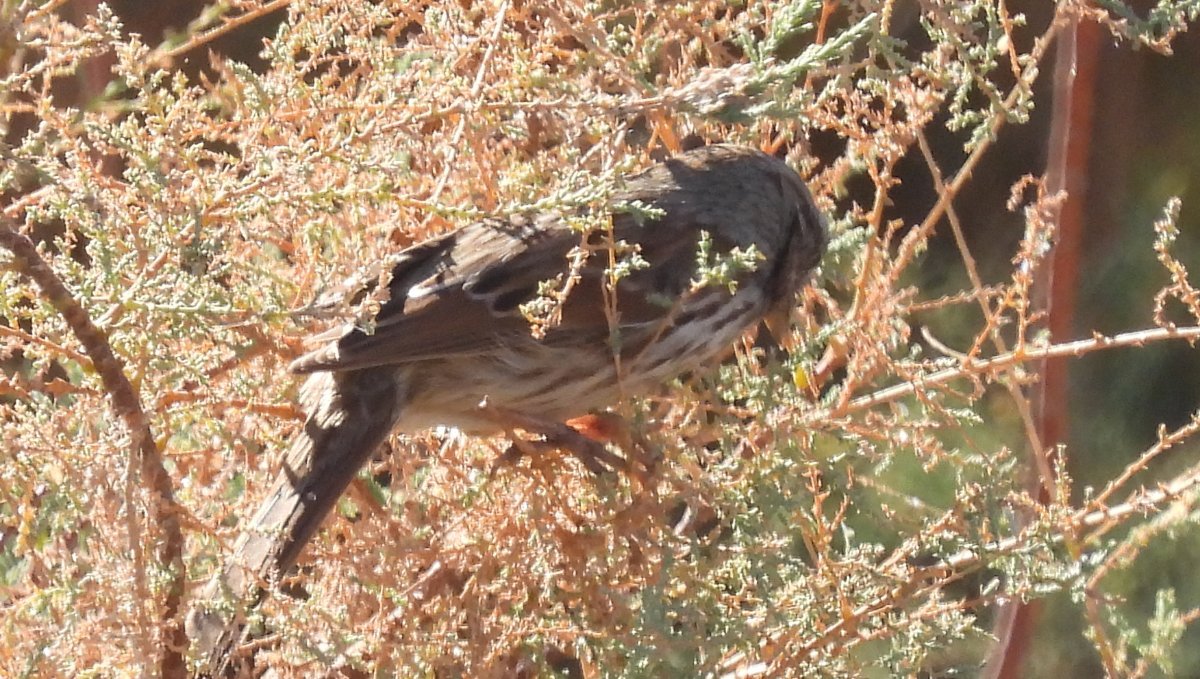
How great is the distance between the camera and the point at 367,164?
1319 millimetres

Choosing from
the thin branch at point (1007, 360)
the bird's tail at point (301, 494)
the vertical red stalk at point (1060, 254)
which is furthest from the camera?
the vertical red stalk at point (1060, 254)

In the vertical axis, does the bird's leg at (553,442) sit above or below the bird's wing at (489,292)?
below

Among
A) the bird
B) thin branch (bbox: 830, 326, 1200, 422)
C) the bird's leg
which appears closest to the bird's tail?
the bird

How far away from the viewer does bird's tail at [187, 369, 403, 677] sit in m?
1.39

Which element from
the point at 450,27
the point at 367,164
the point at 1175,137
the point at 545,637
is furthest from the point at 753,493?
the point at 1175,137

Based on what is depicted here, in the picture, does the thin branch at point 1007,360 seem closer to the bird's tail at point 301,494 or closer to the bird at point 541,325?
the bird at point 541,325

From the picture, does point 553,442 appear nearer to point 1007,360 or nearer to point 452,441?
point 452,441

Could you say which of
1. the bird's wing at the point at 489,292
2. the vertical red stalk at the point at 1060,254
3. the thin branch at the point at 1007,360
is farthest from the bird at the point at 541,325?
the vertical red stalk at the point at 1060,254

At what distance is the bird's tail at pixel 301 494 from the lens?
54.8 inches

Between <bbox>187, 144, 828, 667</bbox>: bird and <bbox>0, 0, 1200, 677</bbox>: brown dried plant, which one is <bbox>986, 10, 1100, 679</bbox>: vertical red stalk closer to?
<bbox>187, 144, 828, 667</bbox>: bird

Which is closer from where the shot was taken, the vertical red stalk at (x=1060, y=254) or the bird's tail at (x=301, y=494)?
the bird's tail at (x=301, y=494)

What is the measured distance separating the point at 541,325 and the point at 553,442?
20cm

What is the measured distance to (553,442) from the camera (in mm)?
1847

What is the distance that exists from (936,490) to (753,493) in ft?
6.45
